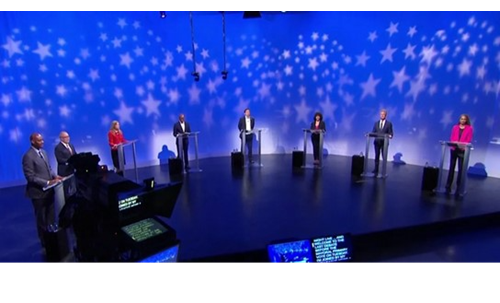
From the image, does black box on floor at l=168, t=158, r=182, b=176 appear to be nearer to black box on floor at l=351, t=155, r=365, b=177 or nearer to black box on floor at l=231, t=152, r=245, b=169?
black box on floor at l=231, t=152, r=245, b=169

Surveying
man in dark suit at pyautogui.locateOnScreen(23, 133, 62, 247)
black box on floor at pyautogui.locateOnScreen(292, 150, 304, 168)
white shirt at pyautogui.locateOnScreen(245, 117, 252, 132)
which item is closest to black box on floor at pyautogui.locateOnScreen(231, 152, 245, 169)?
white shirt at pyautogui.locateOnScreen(245, 117, 252, 132)

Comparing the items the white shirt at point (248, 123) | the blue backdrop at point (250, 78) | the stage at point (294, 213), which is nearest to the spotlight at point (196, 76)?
the blue backdrop at point (250, 78)

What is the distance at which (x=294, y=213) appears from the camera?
193 inches

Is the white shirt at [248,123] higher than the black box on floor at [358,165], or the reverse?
the white shirt at [248,123]

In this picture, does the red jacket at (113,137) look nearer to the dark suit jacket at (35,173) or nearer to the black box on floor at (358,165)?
the dark suit jacket at (35,173)

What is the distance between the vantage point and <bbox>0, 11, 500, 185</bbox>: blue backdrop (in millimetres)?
6680

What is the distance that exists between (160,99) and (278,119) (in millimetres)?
3602

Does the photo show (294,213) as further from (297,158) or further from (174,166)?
(174,166)

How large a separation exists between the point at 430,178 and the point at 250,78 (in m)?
5.57

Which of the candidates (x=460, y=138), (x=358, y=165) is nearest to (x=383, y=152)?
(x=358, y=165)

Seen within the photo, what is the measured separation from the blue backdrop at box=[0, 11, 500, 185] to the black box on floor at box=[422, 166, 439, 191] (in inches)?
78.7

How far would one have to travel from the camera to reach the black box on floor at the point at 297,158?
306 inches

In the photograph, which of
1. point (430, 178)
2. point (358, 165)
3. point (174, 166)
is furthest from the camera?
point (174, 166)

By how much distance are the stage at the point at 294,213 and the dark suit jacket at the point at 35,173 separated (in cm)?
77
